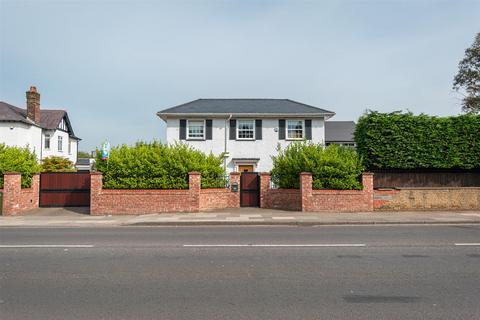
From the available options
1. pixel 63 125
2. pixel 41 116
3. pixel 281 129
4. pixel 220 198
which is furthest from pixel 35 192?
pixel 63 125

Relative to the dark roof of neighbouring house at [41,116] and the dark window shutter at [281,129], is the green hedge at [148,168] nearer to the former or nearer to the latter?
the dark window shutter at [281,129]

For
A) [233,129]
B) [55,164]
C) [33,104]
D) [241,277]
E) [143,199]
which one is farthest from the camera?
[33,104]

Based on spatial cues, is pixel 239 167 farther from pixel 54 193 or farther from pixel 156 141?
pixel 54 193

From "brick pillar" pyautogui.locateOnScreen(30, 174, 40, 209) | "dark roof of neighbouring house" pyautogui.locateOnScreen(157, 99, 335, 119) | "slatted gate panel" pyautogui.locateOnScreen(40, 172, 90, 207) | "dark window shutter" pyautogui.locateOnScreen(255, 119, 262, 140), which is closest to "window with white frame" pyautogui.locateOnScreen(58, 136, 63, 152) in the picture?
"dark roof of neighbouring house" pyautogui.locateOnScreen(157, 99, 335, 119)

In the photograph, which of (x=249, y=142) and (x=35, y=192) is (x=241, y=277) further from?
(x=249, y=142)

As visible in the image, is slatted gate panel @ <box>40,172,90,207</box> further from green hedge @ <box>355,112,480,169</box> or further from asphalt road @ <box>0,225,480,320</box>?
green hedge @ <box>355,112,480,169</box>

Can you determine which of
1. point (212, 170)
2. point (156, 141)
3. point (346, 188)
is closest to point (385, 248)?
point (346, 188)

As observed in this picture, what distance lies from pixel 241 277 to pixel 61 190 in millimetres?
15299

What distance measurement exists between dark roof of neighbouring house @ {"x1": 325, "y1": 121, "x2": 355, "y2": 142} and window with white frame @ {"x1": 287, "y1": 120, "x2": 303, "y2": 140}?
41.4ft

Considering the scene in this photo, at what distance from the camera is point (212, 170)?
56.2 ft

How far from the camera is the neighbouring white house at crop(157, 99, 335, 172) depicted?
25469mm

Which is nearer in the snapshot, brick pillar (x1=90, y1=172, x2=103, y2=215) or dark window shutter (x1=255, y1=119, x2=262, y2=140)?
brick pillar (x1=90, y1=172, x2=103, y2=215)

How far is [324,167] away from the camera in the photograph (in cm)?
1591

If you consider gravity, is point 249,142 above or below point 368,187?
above
